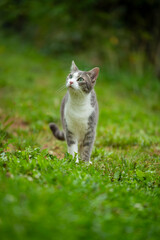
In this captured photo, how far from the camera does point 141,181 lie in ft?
8.62

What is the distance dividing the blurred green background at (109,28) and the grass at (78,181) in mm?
3422

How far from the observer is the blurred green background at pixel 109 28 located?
7.71 m

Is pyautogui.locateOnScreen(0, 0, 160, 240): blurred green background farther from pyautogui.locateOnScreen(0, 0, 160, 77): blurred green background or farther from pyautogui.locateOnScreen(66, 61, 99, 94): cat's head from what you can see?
pyautogui.locateOnScreen(66, 61, 99, 94): cat's head

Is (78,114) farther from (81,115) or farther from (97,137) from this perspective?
(97,137)

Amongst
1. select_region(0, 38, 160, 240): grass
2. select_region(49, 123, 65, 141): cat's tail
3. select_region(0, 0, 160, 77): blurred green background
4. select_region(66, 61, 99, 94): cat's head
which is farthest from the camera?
select_region(0, 0, 160, 77): blurred green background

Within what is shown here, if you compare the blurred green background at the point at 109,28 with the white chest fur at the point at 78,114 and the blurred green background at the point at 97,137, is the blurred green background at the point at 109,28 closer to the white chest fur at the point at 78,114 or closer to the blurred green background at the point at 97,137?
the blurred green background at the point at 97,137

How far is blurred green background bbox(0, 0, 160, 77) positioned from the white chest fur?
3.95m

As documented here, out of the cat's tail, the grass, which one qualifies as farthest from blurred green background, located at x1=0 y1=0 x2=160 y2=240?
the cat's tail

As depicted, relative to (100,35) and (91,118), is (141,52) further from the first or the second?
(91,118)

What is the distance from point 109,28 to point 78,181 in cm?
823

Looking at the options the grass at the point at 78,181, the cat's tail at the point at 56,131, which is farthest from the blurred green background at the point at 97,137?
the cat's tail at the point at 56,131

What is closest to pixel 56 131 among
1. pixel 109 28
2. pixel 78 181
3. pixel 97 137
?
pixel 97 137

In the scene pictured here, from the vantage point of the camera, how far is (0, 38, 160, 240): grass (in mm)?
1499

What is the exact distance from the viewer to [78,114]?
328 cm
